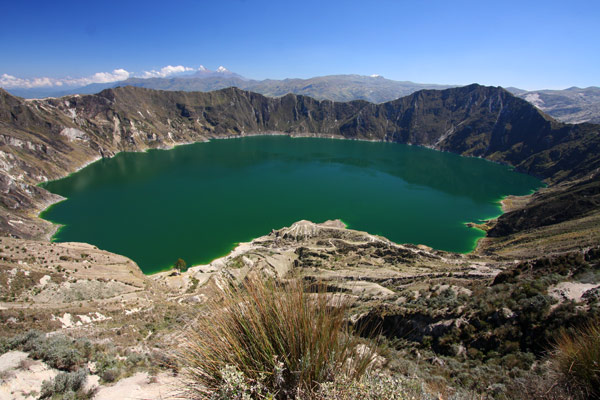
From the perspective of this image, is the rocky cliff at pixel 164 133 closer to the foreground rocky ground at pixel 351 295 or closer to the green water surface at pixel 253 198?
the foreground rocky ground at pixel 351 295

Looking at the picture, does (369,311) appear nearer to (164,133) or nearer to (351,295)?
(351,295)

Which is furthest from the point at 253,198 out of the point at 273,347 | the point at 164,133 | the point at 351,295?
the point at 164,133

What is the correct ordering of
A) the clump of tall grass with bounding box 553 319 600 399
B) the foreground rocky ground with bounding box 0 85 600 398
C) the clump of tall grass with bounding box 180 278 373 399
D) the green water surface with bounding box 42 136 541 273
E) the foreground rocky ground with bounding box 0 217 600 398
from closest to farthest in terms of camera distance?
1. the clump of tall grass with bounding box 180 278 373 399
2. the clump of tall grass with bounding box 553 319 600 399
3. the foreground rocky ground with bounding box 0 217 600 398
4. the foreground rocky ground with bounding box 0 85 600 398
5. the green water surface with bounding box 42 136 541 273

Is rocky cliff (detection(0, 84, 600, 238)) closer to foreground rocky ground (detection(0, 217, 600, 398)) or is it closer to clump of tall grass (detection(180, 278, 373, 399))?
foreground rocky ground (detection(0, 217, 600, 398))

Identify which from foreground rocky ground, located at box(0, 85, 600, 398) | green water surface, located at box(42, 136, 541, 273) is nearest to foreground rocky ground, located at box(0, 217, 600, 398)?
foreground rocky ground, located at box(0, 85, 600, 398)

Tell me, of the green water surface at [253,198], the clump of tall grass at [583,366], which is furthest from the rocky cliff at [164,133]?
the clump of tall grass at [583,366]

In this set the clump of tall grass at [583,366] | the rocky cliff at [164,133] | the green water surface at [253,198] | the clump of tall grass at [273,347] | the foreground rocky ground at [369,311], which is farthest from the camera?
the rocky cliff at [164,133]
